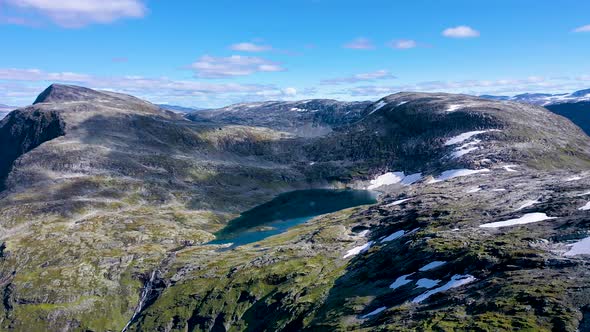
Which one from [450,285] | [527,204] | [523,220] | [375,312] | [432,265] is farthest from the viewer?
[527,204]

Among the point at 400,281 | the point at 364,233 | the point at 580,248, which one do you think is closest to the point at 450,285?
the point at 400,281

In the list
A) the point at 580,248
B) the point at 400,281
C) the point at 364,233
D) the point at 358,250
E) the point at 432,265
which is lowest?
the point at 364,233

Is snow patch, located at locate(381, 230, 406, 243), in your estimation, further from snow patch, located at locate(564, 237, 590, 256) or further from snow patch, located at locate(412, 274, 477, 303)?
snow patch, located at locate(564, 237, 590, 256)

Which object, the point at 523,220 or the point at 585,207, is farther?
the point at 523,220

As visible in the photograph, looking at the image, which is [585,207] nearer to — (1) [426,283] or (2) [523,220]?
(2) [523,220]

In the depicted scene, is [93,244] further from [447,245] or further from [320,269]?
[447,245]

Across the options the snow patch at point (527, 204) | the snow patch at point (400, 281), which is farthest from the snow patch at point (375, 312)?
the snow patch at point (527, 204)

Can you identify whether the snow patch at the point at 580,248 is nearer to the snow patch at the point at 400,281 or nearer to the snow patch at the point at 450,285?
the snow patch at the point at 450,285
